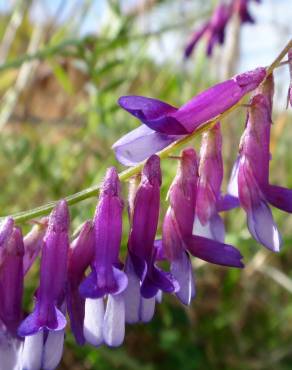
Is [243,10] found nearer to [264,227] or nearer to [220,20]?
[220,20]

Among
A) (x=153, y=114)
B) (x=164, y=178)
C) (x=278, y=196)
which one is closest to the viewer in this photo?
(x=153, y=114)

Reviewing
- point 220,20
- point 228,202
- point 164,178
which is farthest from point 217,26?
point 228,202

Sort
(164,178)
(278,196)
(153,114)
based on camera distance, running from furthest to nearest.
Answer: (164,178), (278,196), (153,114)

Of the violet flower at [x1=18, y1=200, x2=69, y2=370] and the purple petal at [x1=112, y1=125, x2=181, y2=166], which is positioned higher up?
the purple petal at [x1=112, y1=125, x2=181, y2=166]

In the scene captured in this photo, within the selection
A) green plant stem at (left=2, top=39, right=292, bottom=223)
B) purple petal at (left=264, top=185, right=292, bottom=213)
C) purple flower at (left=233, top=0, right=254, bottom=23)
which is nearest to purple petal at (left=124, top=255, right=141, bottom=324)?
green plant stem at (left=2, top=39, right=292, bottom=223)

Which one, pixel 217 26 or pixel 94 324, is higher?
pixel 217 26

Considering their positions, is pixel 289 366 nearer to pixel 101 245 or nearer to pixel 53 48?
pixel 53 48

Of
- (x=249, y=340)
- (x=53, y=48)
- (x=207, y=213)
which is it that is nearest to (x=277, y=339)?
(x=249, y=340)

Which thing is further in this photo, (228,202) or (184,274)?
(228,202)

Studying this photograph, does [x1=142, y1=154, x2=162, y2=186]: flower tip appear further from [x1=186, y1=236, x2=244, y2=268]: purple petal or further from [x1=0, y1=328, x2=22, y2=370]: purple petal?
[x1=0, y1=328, x2=22, y2=370]: purple petal
